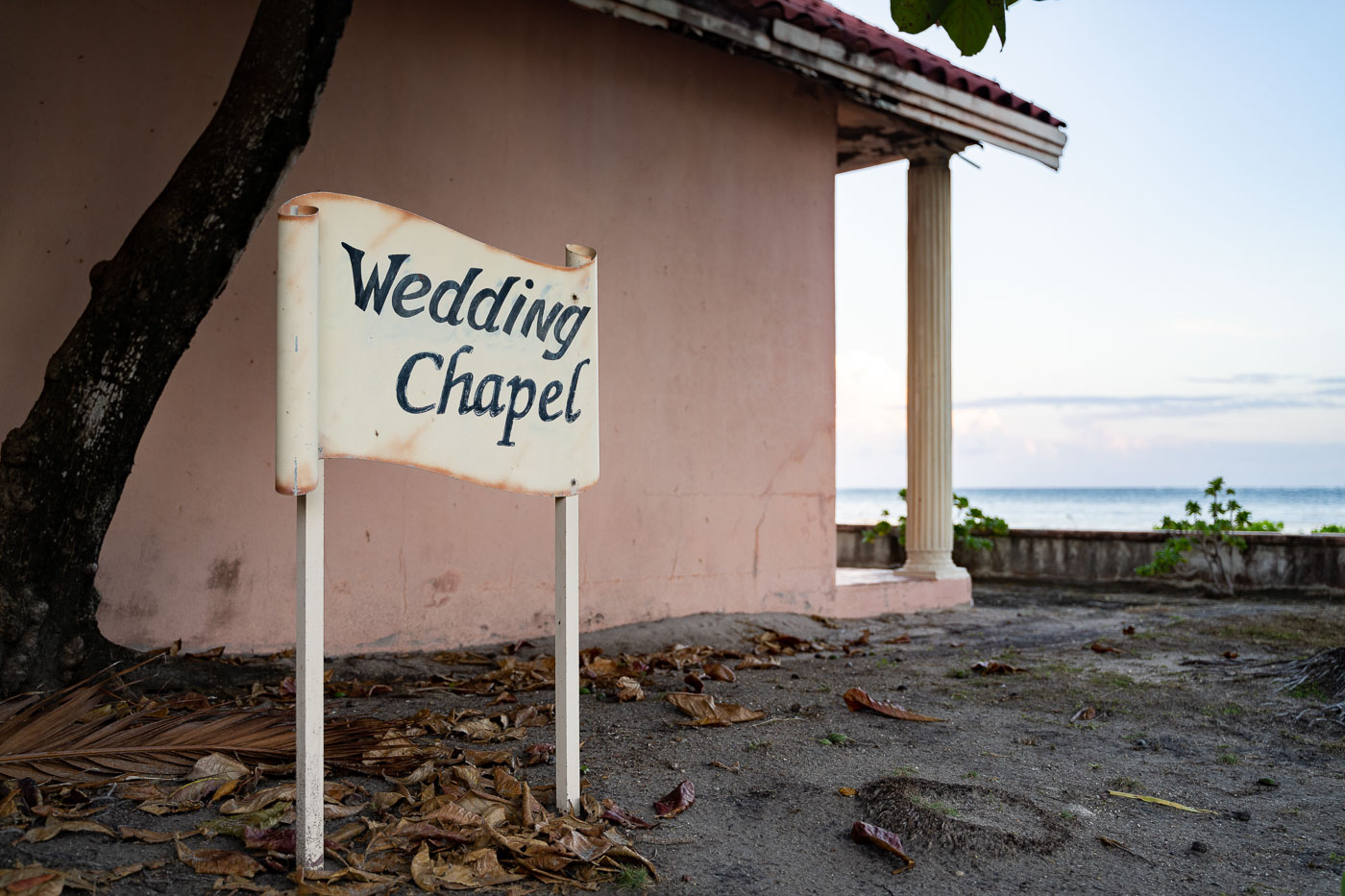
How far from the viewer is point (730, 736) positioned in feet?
11.3

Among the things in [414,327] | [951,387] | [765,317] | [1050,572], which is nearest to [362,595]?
[414,327]

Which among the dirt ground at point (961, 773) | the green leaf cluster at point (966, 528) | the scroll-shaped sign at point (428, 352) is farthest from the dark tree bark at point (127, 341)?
the green leaf cluster at point (966, 528)

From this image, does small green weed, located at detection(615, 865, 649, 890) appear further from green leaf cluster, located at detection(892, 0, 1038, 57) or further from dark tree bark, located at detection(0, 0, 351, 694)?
green leaf cluster, located at detection(892, 0, 1038, 57)

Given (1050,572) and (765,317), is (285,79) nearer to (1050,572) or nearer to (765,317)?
(765,317)

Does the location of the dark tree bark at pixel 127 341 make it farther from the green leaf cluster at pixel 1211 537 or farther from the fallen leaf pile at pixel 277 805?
the green leaf cluster at pixel 1211 537

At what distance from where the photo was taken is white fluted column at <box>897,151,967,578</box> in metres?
7.59

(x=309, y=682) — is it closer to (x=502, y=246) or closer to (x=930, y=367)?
(x=502, y=246)

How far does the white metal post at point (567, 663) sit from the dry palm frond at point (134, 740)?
52cm

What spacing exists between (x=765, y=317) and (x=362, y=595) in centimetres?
327

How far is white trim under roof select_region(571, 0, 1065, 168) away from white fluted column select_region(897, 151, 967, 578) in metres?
0.55

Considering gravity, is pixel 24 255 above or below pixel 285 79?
below

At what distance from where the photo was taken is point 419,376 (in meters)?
2.26

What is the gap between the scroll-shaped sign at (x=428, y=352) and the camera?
6.74 ft

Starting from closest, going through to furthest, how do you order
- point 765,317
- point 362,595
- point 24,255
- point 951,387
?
point 24,255
point 362,595
point 765,317
point 951,387
